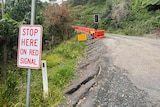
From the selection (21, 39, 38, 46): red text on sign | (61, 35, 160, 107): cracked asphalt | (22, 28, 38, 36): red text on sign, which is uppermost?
(22, 28, 38, 36): red text on sign

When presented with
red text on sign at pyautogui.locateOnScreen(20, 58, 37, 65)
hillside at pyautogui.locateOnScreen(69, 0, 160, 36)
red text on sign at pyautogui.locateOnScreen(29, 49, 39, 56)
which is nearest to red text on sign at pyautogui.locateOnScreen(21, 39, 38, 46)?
red text on sign at pyautogui.locateOnScreen(29, 49, 39, 56)

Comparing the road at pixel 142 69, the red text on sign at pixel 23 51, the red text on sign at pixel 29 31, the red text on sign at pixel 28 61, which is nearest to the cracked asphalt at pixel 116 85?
the road at pixel 142 69

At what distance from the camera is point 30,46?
401 cm

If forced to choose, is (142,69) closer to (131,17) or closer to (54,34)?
(54,34)

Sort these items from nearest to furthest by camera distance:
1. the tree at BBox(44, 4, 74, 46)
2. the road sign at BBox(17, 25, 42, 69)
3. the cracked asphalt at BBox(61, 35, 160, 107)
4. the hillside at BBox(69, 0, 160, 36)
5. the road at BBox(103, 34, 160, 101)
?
the road sign at BBox(17, 25, 42, 69), the cracked asphalt at BBox(61, 35, 160, 107), the road at BBox(103, 34, 160, 101), the tree at BBox(44, 4, 74, 46), the hillside at BBox(69, 0, 160, 36)

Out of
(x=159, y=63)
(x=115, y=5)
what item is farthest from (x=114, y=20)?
(x=159, y=63)

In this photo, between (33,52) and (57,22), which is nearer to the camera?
(33,52)

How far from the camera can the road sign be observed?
396 centimetres

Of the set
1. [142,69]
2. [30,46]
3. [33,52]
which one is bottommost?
[142,69]

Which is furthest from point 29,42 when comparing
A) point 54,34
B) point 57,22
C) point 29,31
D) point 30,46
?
point 54,34

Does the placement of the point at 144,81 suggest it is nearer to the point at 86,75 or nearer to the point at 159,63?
the point at 86,75

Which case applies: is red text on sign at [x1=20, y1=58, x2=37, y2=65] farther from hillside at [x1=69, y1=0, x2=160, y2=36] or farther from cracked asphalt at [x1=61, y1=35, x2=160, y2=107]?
hillside at [x1=69, y1=0, x2=160, y2=36]

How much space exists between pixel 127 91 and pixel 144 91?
0.42m

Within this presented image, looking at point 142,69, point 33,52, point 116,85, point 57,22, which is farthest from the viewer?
point 57,22
